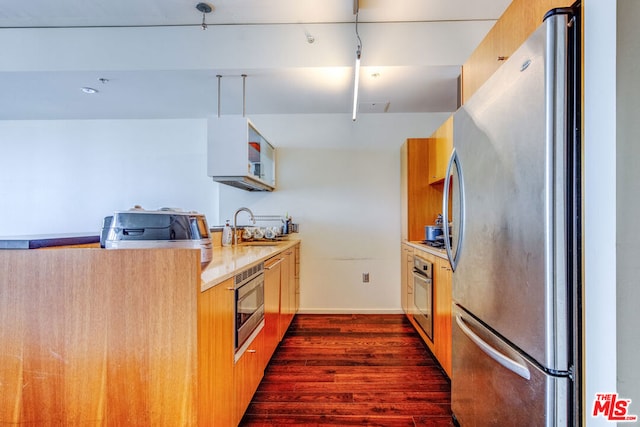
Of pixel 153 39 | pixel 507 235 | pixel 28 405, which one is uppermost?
pixel 153 39

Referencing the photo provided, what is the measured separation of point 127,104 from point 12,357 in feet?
10.7

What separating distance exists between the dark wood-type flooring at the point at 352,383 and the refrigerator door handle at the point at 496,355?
695mm

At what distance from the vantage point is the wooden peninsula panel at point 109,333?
1.02 meters

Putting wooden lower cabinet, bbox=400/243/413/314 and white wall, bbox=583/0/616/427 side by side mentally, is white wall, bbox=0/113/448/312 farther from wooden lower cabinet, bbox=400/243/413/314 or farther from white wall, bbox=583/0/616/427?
white wall, bbox=583/0/616/427

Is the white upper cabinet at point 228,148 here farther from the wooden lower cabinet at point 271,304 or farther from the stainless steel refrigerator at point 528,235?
the stainless steel refrigerator at point 528,235

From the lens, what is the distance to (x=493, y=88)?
3.99ft

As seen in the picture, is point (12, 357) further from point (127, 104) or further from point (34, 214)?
point (34, 214)

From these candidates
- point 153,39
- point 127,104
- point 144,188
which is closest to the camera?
point 153,39

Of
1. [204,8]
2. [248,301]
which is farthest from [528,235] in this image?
[204,8]

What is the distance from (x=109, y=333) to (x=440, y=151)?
2894 millimetres

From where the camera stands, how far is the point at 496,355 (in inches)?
45.0

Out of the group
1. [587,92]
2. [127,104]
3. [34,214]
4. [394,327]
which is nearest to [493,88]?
[587,92]

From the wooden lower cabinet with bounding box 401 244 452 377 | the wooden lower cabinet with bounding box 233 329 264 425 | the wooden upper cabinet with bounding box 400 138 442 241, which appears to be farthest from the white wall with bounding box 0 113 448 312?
the wooden lower cabinet with bounding box 233 329 264 425

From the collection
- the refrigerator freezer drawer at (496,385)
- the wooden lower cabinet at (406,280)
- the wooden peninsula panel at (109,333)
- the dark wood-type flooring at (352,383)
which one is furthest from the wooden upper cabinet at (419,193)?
the wooden peninsula panel at (109,333)
